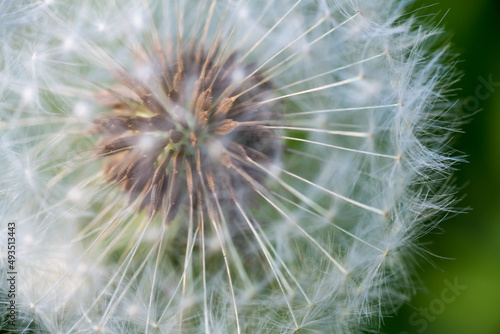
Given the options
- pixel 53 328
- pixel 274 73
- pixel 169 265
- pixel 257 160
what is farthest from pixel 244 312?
pixel 274 73

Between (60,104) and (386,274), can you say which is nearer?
(60,104)

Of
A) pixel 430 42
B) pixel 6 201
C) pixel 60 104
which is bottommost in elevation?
pixel 6 201

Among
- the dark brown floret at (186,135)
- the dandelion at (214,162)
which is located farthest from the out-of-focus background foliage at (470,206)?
the dark brown floret at (186,135)

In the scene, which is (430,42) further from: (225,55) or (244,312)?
(244,312)

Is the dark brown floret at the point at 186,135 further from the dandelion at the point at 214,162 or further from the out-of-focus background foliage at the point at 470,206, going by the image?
the out-of-focus background foliage at the point at 470,206

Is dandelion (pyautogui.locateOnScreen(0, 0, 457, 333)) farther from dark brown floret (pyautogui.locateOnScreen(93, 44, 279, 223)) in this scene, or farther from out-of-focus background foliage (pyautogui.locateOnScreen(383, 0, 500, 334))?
out-of-focus background foliage (pyautogui.locateOnScreen(383, 0, 500, 334))

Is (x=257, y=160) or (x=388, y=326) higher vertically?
(x=257, y=160)

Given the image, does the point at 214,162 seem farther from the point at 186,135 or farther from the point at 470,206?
the point at 470,206
